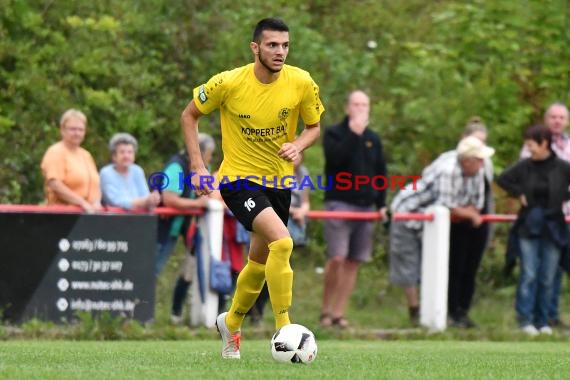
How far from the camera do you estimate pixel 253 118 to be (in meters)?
10.6

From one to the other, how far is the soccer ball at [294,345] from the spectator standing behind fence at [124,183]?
5.97 m

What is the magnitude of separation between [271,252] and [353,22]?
15.5m

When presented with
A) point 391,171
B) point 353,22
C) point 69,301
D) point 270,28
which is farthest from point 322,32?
point 270,28

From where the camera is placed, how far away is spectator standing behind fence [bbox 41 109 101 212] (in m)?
15.3

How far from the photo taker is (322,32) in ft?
81.5

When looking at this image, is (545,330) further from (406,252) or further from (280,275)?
(280,275)

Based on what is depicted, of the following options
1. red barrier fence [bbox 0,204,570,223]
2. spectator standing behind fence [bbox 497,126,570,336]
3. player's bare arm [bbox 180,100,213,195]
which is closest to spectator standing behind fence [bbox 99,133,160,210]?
red barrier fence [bbox 0,204,570,223]

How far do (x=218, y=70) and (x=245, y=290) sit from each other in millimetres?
11207

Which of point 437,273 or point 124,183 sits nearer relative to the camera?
point 124,183

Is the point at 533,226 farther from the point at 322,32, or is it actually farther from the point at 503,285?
the point at 322,32

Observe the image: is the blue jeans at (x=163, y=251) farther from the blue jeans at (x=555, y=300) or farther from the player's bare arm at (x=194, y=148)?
the player's bare arm at (x=194, y=148)

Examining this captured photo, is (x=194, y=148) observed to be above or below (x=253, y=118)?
below

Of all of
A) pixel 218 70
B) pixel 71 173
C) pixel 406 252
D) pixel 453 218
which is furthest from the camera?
pixel 218 70

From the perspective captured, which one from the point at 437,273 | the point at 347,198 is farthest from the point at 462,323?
the point at 347,198
